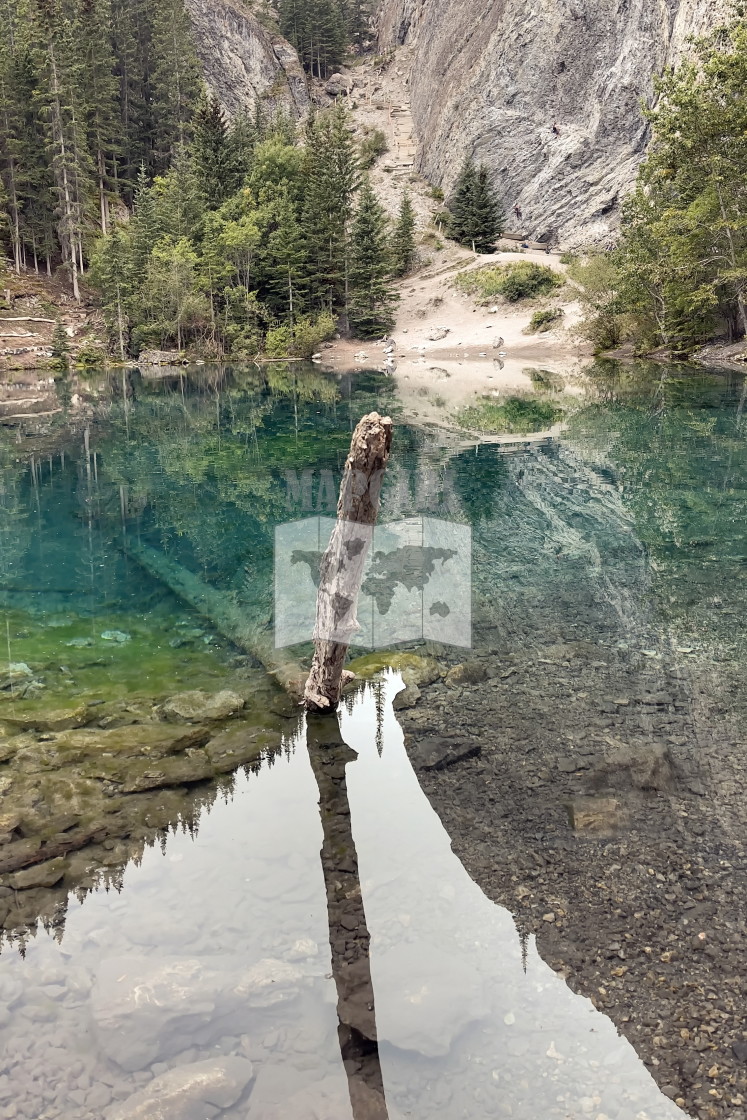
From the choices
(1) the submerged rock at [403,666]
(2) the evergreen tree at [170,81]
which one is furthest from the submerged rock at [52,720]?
(2) the evergreen tree at [170,81]

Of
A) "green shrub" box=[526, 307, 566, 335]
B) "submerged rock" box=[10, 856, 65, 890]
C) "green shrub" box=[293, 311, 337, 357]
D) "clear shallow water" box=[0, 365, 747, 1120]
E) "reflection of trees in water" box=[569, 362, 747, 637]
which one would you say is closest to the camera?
"clear shallow water" box=[0, 365, 747, 1120]

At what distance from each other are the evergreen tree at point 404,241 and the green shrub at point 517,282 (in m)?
9.93

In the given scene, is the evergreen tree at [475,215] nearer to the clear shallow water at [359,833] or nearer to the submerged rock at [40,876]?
the clear shallow water at [359,833]

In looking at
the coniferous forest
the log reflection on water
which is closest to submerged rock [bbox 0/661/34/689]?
the log reflection on water

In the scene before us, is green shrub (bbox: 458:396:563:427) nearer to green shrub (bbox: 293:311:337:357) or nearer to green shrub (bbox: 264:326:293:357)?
green shrub (bbox: 293:311:337:357)

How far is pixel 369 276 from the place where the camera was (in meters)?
61.4

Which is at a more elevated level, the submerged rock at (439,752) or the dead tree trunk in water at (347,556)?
the dead tree trunk in water at (347,556)

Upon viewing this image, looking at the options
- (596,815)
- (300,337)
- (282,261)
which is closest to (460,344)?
(300,337)

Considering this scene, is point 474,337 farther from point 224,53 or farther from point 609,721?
point 224,53

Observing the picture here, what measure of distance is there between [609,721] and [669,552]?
6270 mm

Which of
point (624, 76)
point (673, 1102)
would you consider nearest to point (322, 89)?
point (624, 76)

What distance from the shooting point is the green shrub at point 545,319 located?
177 ft

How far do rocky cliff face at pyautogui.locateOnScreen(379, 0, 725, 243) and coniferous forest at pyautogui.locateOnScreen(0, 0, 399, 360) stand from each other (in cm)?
1622

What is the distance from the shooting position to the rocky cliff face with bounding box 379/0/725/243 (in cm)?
6272
